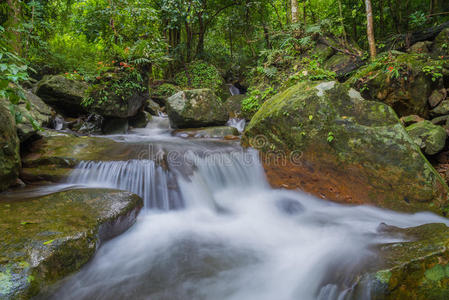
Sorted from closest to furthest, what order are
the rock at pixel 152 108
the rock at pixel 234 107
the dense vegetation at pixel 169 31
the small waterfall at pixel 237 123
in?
the dense vegetation at pixel 169 31 < the small waterfall at pixel 237 123 < the rock at pixel 234 107 < the rock at pixel 152 108

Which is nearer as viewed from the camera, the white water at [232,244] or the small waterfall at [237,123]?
the white water at [232,244]

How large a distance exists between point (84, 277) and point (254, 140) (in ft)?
11.1

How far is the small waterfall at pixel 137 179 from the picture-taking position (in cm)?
358

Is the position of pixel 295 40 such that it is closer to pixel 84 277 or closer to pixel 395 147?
pixel 395 147

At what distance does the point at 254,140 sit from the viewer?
→ 4559 millimetres

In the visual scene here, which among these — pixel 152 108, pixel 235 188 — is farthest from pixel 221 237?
pixel 152 108

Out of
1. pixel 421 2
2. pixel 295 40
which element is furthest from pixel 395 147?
pixel 421 2

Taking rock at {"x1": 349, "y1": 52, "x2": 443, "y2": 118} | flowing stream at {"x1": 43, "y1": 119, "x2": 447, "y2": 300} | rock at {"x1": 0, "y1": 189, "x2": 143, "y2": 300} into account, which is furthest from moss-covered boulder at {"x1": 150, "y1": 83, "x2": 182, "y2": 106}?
rock at {"x1": 0, "y1": 189, "x2": 143, "y2": 300}

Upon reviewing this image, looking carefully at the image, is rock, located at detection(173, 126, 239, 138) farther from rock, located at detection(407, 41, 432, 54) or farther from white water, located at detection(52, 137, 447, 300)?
rock, located at detection(407, 41, 432, 54)

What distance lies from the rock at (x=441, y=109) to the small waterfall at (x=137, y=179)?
517 centimetres

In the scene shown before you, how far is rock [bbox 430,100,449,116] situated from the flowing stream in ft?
8.91

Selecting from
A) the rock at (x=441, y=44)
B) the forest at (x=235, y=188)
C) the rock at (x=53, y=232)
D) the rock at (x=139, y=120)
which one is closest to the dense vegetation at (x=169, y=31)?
the forest at (x=235, y=188)

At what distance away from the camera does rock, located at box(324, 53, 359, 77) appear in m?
6.82

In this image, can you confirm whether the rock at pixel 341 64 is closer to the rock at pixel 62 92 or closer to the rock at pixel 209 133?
the rock at pixel 209 133
